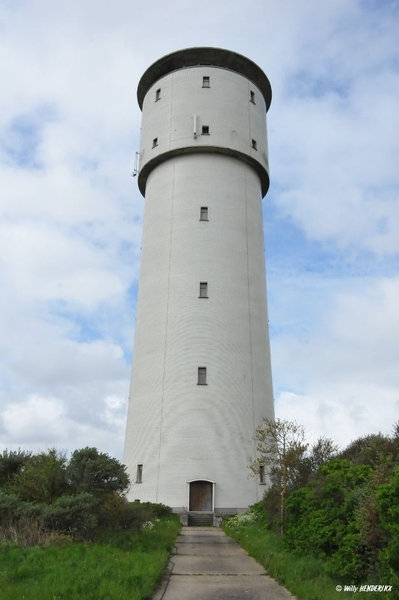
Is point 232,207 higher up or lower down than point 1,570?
higher up

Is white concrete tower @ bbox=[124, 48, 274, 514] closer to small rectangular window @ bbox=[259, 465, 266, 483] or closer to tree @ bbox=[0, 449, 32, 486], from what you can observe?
small rectangular window @ bbox=[259, 465, 266, 483]

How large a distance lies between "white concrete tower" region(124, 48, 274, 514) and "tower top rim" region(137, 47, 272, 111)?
6 cm

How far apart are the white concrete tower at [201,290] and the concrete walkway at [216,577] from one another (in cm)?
897

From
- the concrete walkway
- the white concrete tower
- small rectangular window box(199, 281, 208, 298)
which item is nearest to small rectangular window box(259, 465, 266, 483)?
the white concrete tower

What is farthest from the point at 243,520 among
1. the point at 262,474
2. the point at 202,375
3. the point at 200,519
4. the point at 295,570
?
the point at 295,570

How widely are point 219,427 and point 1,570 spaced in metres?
15.3

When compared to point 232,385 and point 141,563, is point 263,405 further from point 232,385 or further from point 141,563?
point 141,563

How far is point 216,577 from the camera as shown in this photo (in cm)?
924

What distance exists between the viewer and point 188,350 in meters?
24.1

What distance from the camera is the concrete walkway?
309 inches

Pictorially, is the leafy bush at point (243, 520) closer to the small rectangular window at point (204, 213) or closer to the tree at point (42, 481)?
the tree at point (42, 481)

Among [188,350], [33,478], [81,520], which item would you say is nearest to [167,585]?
[81,520]

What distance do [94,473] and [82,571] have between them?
16.9ft

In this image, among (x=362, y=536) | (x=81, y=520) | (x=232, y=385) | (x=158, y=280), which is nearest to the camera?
(x=362, y=536)
